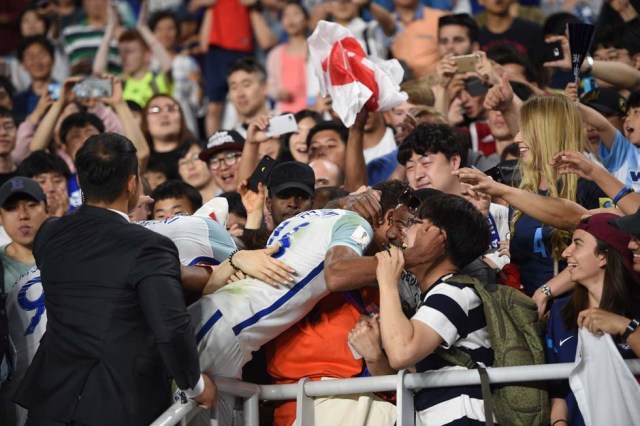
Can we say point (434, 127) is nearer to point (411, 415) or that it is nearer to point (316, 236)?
point (316, 236)

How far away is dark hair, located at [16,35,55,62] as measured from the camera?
12.1 m

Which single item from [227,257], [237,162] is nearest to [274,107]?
[237,162]

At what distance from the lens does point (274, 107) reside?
12.0m

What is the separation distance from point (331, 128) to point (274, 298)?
3.39m

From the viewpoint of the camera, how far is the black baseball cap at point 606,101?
8070 millimetres

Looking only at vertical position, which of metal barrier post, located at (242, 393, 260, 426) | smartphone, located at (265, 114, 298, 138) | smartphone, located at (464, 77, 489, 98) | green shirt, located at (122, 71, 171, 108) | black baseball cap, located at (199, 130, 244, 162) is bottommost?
metal barrier post, located at (242, 393, 260, 426)

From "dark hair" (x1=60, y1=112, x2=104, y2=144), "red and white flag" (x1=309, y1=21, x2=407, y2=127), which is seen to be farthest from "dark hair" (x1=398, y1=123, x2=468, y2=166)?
"dark hair" (x1=60, y1=112, x2=104, y2=144)

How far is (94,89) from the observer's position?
10086mm

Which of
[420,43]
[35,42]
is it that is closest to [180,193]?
[420,43]

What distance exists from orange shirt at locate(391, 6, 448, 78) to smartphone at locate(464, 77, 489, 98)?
1.56 m

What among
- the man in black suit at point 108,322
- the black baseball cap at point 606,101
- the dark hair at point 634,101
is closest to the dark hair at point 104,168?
the man in black suit at point 108,322

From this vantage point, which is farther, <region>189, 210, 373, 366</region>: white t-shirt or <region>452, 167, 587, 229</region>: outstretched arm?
<region>452, 167, 587, 229</region>: outstretched arm

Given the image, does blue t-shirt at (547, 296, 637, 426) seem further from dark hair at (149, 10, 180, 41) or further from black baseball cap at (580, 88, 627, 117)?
A: dark hair at (149, 10, 180, 41)

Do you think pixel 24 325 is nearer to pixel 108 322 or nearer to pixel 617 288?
pixel 108 322
